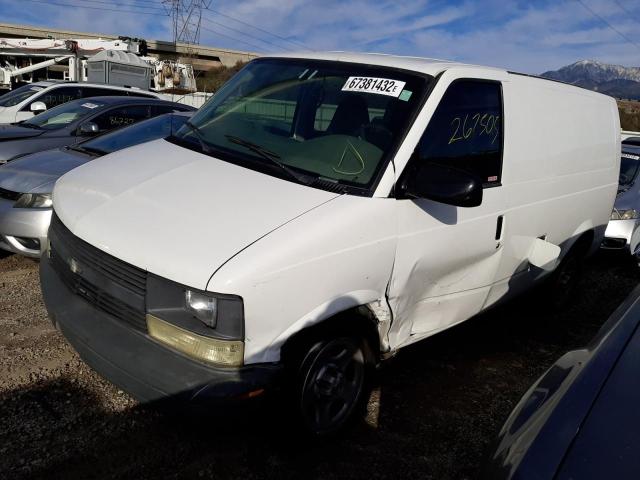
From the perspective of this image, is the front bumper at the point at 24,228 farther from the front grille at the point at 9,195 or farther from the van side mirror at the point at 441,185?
the van side mirror at the point at 441,185

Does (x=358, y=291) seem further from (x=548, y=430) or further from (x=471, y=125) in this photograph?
(x=471, y=125)

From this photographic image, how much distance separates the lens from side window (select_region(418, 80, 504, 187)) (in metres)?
3.16

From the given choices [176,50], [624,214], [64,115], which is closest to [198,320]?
[64,115]

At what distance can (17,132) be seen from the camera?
6828 millimetres

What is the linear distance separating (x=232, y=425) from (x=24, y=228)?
2947 mm

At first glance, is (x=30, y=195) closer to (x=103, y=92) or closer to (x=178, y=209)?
(x=178, y=209)

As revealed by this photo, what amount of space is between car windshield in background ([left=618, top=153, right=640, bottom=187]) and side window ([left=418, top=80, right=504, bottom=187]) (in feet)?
17.2

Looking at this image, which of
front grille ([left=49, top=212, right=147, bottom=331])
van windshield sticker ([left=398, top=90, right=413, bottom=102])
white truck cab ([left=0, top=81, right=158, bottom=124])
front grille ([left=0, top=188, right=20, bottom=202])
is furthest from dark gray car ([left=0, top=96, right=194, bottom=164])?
van windshield sticker ([left=398, top=90, right=413, bottom=102])

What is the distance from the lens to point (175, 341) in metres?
2.42

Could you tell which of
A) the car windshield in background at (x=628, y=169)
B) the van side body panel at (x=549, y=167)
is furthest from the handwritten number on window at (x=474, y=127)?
the car windshield in background at (x=628, y=169)

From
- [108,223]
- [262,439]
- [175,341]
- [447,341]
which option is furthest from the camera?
[447,341]

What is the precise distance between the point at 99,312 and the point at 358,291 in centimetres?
128

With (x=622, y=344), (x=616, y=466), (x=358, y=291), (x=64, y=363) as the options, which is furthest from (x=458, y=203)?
(x=64, y=363)

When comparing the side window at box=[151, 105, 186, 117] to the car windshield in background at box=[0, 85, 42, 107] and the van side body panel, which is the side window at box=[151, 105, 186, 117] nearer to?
the car windshield in background at box=[0, 85, 42, 107]
